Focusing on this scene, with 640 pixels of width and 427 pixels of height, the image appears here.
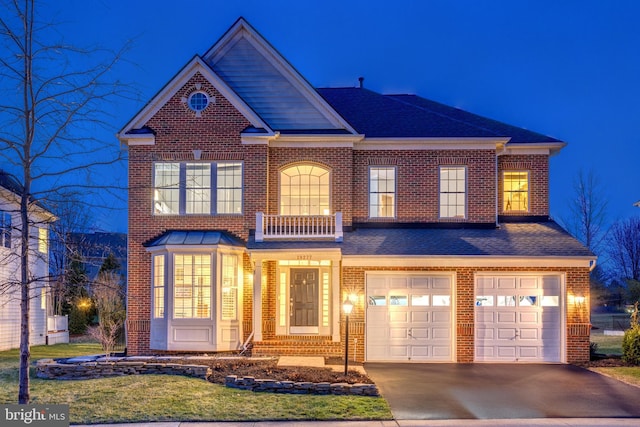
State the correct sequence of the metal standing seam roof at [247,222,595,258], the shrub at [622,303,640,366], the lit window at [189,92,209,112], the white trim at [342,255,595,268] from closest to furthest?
the shrub at [622,303,640,366]
the white trim at [342,255,595,268]
the metal standing seam roof at [247,222,595,258]
the lit window at [189,92,209,112]

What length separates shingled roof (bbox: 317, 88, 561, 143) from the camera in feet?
65.4

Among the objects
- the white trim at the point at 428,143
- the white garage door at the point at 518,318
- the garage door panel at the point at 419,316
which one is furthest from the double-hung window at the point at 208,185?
the white garage door at the point at 518,318

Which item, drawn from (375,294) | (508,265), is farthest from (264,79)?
(508,265)

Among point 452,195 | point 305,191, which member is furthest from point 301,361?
point 452,195

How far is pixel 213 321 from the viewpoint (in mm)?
17672

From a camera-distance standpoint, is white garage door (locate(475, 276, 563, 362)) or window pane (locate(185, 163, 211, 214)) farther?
window pane (locate(185, 163, 211, 214))

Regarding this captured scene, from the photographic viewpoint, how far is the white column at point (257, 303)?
17625mm

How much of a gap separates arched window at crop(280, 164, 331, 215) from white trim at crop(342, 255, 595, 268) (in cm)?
280

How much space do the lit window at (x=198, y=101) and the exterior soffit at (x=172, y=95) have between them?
454 millimetres

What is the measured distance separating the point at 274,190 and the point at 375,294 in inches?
186

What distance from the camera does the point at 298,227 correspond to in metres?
18.6

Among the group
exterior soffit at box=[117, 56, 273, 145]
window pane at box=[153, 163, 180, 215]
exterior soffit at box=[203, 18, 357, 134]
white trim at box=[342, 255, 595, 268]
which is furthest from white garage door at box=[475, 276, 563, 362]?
window pane at box=[153, 163, 180, 215]

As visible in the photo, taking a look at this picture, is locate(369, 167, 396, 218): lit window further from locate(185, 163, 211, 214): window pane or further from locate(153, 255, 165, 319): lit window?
locate(153, 255, 165, 319): lit window

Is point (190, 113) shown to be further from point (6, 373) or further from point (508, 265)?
point (508, 265)
